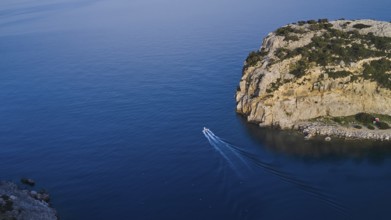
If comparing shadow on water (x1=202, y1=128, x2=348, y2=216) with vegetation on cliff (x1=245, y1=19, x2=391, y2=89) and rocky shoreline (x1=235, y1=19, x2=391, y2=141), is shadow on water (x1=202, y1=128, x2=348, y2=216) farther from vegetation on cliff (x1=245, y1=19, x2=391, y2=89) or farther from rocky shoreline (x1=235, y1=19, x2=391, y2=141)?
vegetation on cliff (x1=245, y1=19, x2=391, y2=89)

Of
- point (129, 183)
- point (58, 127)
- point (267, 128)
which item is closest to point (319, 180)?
point (267, 128)

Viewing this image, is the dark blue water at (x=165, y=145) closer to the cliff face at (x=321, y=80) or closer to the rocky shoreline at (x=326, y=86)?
the rocky shoreline at (x=326, y=86)

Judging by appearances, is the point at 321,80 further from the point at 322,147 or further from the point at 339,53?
the point at 322,147

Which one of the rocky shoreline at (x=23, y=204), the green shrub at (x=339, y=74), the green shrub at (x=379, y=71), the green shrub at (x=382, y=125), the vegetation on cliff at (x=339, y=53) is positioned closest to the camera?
the rocky shoreline at (x=23, y=204)

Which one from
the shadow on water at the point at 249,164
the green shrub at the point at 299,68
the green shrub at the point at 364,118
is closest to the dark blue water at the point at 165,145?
the shadow on water at the point at 249,164

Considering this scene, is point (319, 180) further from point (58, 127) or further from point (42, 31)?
point (42, 31)

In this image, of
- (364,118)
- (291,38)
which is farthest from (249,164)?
(291,38)
